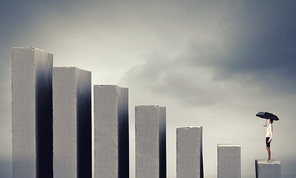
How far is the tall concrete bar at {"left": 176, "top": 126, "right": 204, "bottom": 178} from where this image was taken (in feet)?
20.4

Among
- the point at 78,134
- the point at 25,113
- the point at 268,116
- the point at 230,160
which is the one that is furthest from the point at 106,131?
the point at 268,116

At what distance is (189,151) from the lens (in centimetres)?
623

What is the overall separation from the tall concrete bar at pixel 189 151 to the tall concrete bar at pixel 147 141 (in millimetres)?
400

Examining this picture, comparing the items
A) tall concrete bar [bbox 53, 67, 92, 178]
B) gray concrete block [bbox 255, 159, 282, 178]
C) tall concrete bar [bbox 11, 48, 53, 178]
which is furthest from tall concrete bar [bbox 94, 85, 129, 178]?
gray concrete block [bbox 255, 159, 282, 178]

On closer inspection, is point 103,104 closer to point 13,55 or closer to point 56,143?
point 56,143

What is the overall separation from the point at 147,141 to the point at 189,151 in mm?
734

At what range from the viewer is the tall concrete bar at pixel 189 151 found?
244 inches

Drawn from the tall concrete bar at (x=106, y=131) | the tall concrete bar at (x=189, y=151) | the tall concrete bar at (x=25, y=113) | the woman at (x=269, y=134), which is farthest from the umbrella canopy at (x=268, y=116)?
the tall concrete bar at (x=25, y=113)

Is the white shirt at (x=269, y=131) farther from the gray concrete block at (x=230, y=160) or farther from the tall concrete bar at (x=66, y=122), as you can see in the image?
the tall concrete bar at (x=66, y=122)

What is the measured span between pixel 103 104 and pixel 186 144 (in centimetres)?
156

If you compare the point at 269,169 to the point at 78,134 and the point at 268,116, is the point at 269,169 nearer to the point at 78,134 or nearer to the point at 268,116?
the point at 268,116

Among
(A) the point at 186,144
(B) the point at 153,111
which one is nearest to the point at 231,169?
(A) the point at 186,144

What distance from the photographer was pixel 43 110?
21.1ft

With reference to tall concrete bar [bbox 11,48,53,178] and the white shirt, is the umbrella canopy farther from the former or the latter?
tall concrete bar [bbox 11,48,53,178]
